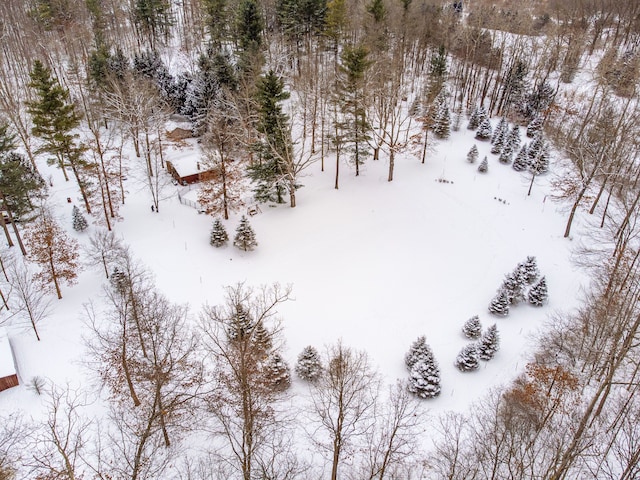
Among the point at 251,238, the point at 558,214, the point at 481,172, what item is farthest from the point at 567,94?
the point at 251,238

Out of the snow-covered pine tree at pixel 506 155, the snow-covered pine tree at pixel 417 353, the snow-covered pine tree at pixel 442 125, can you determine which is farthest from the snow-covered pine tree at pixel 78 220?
the snow-covered pine tree at pixel 506 155

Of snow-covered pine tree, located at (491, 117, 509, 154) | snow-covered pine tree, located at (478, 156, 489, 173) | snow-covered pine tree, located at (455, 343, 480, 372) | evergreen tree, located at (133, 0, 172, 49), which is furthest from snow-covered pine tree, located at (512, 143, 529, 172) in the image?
evergreen tree, located at (133, 0, 172, 49)

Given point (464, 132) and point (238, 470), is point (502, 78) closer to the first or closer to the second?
point (464, 132)

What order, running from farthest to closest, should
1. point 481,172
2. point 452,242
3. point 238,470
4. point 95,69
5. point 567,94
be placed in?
1. point 567,94
2. point 95,69
3. point 481,172
4. point 452,242
5. point 238,470

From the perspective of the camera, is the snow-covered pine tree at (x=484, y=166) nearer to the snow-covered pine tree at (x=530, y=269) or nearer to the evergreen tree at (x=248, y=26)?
the snow-covered pine tree at (x=530, y=269)

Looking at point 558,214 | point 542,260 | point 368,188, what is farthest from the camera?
point 368,188

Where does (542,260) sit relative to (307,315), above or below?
above
